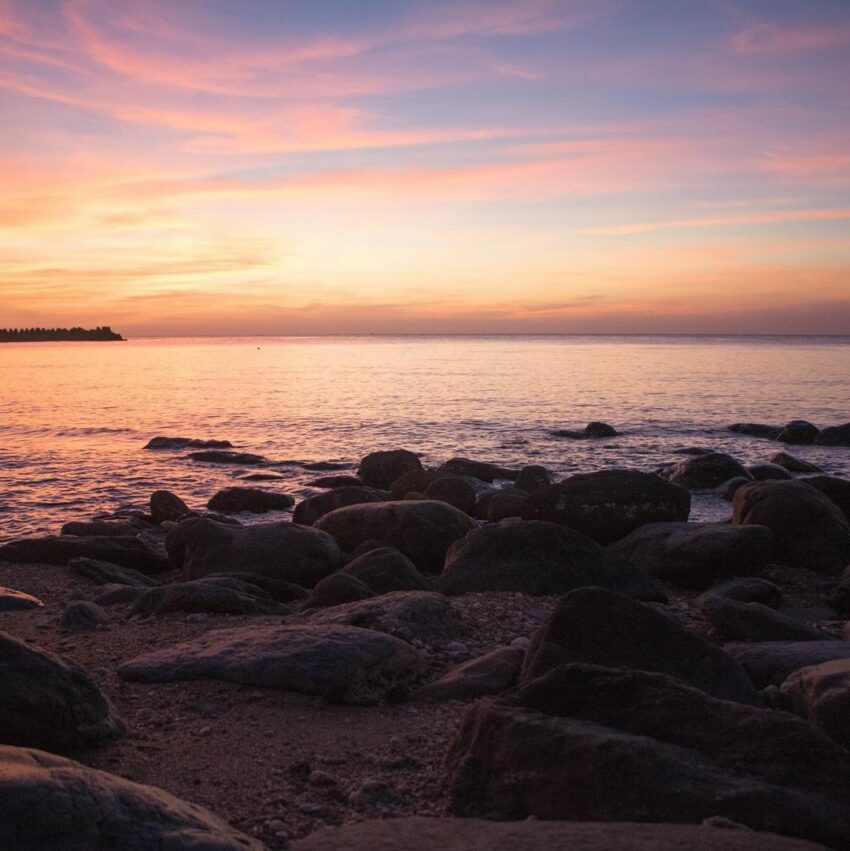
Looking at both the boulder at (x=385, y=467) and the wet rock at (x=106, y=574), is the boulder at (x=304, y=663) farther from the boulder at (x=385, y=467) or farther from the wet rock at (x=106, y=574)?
the boulder at (x=385, y=467)

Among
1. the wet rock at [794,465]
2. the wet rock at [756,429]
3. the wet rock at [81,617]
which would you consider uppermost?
the wet rock at [81,617]

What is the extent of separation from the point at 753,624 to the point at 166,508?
36.5 ft

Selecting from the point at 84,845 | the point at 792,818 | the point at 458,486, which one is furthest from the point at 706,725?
the point at 458,486

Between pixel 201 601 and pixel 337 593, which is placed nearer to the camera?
pixel 201 601

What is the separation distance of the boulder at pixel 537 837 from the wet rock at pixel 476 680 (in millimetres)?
1929

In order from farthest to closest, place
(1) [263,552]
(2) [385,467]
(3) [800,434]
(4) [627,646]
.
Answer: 1. (3) [800,434]
2. (2) [385,467]
3. (1) [263,552]
4. (4) [627,646]

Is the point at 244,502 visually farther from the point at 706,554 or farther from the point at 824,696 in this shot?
the point at 824,696

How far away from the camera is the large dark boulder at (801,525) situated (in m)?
10.9

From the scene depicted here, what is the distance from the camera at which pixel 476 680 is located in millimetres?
5723

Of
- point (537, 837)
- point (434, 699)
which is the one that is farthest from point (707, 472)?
point (537, 837)

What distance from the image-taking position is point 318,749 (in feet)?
16.1

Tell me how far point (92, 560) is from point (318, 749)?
694 cm

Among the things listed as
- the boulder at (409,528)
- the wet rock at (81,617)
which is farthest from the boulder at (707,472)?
the wet rock at (81,617)

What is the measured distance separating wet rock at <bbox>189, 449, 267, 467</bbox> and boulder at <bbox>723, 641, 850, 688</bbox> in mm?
17860
